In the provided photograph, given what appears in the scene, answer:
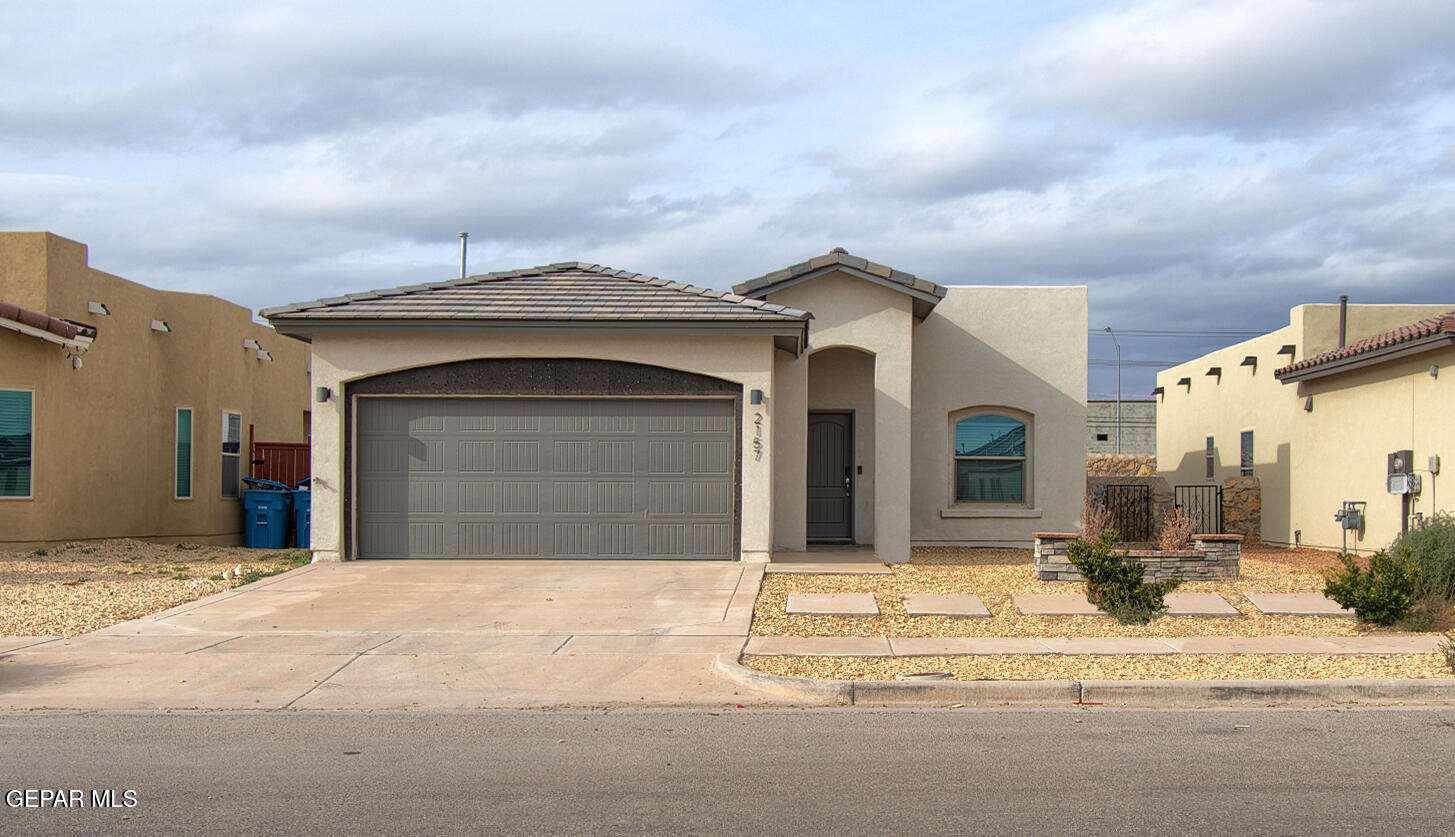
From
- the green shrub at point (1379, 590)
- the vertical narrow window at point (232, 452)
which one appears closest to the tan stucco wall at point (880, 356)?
the green shrub at point (1379, 590)

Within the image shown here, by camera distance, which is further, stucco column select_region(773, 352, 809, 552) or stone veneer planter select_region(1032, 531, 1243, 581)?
stucco column select_region(773, 352, 809, 552)

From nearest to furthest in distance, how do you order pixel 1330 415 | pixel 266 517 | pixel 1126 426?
pixel 266 517
pixel 1330 415
pixel 1126 426

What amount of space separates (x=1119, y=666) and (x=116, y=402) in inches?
646

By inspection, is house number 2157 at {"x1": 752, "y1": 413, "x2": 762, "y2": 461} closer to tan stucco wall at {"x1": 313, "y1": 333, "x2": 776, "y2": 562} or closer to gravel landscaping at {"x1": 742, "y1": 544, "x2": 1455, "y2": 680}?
tan stucco wall at {"x1": 313, "y1": 333, "x2": 776, "y2": 562}

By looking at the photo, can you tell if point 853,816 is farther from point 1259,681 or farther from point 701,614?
point 701,614

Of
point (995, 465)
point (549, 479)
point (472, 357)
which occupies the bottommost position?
point (549, 479)

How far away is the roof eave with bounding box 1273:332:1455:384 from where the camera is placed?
626 inches

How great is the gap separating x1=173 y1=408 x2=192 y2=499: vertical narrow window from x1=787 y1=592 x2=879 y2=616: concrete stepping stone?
41.1 feet

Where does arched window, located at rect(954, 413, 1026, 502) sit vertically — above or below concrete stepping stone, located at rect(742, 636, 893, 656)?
above

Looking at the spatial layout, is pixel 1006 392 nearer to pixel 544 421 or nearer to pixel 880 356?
pixel 880 356

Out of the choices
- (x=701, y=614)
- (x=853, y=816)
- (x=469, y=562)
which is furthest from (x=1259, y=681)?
(x=469, y=562)

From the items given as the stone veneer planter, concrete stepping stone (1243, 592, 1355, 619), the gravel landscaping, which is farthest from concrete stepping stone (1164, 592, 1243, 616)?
the stone veneer planter

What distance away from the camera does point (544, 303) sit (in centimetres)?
1561

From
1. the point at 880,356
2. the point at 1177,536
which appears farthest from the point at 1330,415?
the point at 880,356
